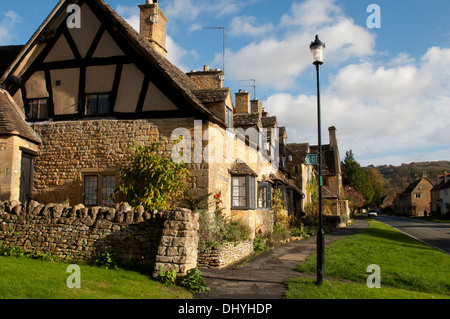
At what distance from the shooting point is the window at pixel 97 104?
45.2 feet

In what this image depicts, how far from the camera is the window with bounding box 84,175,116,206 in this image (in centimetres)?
1339

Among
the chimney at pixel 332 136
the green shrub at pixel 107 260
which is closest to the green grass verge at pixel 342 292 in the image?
the green shrub at pixel 107 260

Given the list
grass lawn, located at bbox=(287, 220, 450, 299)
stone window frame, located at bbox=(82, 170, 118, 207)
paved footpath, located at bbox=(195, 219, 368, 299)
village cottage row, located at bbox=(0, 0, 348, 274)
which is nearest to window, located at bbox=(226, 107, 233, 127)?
village cottage row, located at bbox=(0, 0, 348, 274)

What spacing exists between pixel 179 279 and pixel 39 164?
863cm

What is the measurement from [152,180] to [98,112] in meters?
3.66

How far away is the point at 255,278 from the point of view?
948 cm

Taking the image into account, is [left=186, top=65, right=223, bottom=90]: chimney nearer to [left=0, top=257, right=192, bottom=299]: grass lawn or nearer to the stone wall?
the stone wall

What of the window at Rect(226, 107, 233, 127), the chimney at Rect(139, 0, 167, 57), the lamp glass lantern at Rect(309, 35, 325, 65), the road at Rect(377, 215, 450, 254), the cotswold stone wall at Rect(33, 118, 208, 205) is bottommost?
the road at Rect(377, 215, 450, 254)

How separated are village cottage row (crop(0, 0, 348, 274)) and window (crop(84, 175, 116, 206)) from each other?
4 centimetres

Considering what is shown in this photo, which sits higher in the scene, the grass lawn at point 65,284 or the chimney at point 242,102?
the chimney at point 242,102

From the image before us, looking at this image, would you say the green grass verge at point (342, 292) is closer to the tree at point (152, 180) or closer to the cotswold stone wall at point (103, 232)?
the cotswold stone wall at point (103, 232)

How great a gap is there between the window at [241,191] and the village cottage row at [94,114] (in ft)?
0.13

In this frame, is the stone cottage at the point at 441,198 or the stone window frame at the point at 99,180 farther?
the stone cottage at the point at 441,198
